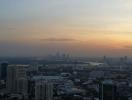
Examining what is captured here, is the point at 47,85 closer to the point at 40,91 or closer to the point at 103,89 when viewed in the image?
the point at 40,91

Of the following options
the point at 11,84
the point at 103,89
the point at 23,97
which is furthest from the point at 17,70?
the point at 103,89

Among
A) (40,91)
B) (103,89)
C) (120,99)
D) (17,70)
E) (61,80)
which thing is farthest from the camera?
(61,80)

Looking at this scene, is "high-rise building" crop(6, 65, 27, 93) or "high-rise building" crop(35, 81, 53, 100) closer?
"high-rise building" crop(35, 81, 53, 100)

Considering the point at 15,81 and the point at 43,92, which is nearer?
the point at 43,92

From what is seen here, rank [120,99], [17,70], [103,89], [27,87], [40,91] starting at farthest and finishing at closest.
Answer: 1. [17,70]
2. [27,87]
3. [40,91]
4. [120,99]
5. [103,89]

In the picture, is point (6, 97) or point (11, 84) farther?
point (11, 84)

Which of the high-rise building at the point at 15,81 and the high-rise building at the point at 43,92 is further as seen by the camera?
the high-rise building at the point at 15,81

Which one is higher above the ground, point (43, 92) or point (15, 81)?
point (15, 81)

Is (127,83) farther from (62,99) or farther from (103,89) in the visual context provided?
(103,89)

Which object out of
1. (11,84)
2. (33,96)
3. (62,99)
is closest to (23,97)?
(33,96)
